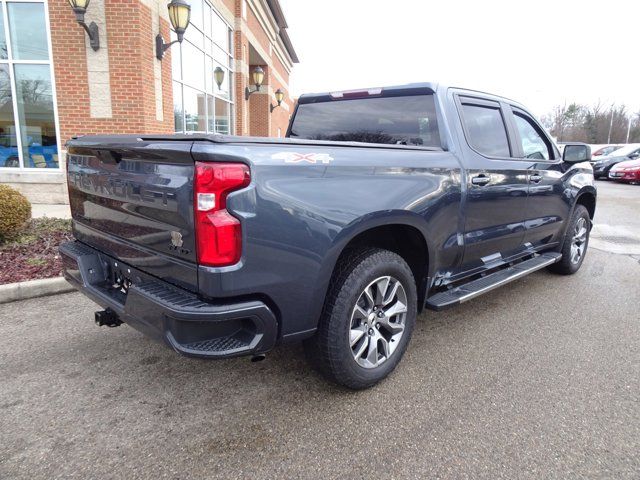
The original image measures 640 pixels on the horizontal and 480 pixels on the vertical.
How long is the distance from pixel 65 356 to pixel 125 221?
54.3 inches

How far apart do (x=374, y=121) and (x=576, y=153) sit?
2.46m

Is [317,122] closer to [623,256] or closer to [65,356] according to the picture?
[65,356]

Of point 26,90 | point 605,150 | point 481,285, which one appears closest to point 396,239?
point 481,285

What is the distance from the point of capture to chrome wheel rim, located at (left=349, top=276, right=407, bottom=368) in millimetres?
2696

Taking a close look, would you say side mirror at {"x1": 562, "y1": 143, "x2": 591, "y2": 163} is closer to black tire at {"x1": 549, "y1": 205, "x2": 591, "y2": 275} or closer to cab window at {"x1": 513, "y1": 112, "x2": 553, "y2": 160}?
cab window at {"x1": 513, "y1": 112, "x2": 553, "y2": 160}

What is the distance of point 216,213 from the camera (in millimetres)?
2006

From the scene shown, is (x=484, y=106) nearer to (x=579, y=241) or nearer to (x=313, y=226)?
(x=313, y=226)

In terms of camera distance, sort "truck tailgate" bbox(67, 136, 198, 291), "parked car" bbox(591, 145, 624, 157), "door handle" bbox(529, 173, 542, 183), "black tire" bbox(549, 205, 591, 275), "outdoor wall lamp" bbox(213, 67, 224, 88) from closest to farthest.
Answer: "truck tailgate" bbox(67, 136, 198, 291)
"door handle" bbox(529, 173, 542, 183)
"black tire" bbox(549, 205, 591, 275)
"outdoor wall lamp" bbox(213, 67, 224, 88)
"parked car" bbox(591, 145, 624, 157)

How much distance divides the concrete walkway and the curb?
3344mm

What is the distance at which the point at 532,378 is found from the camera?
9.90 ft

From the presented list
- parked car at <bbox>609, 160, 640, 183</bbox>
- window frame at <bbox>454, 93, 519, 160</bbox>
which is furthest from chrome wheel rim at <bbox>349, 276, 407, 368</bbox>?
parked car at <bbox>609, 160, 640, 183</bbox>

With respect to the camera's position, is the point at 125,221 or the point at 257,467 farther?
the point at 125,221

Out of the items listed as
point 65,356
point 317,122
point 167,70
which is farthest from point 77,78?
point 65,356

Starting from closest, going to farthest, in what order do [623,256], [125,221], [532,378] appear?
[125,221]
[532,378]
[623,256]
